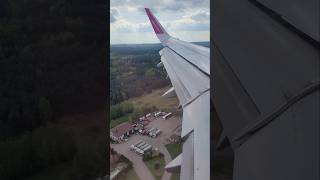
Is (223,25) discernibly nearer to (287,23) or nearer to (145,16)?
(145,16)

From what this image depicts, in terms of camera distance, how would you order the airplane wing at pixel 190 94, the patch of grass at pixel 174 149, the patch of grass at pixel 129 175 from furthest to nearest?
the patch of grass at pixel 129 175 → the patch of grass at pixel 174 149 → the airplane wing at pixel 190 94

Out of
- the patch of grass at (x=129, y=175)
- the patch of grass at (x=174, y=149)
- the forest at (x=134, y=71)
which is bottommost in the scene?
the patch of grass at (x=129, y=175)

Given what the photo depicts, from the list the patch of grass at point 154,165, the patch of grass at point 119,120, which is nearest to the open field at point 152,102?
the patch of grass at point 119,120

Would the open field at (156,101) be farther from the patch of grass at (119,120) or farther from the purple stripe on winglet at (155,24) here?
the purple stripe on winglet at (155,24)
